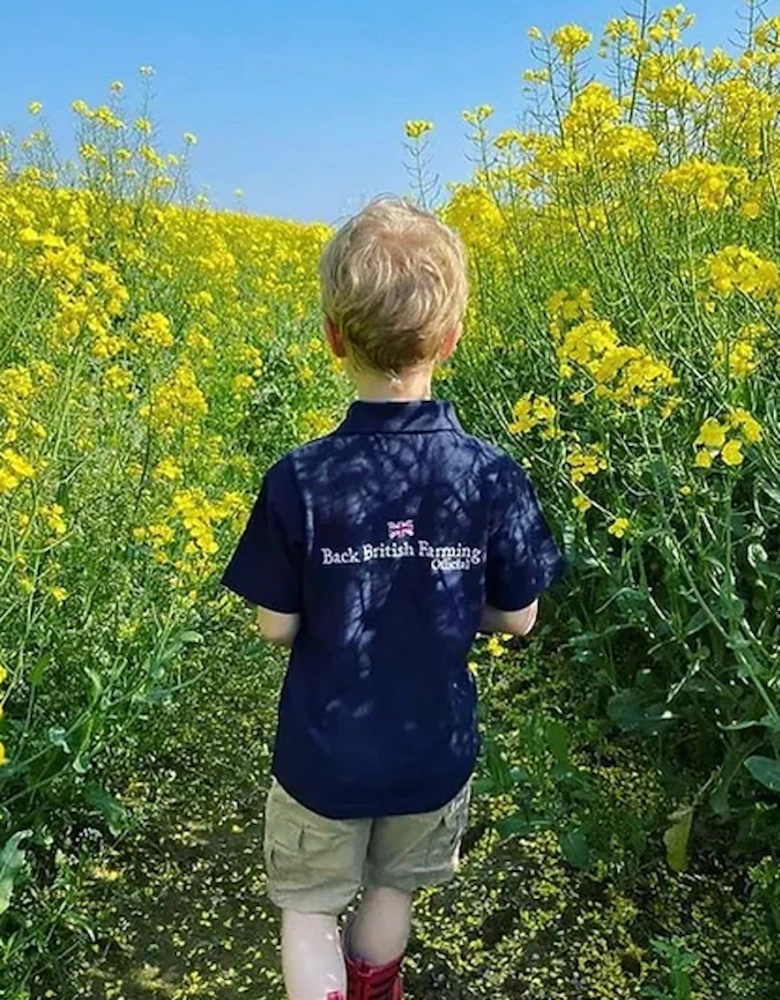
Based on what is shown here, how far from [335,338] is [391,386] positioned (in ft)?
0.32

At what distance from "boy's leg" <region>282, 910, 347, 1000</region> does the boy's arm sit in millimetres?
509

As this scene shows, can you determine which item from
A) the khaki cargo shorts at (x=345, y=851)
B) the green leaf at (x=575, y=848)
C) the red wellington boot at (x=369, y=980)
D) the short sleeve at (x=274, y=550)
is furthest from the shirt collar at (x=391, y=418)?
the green leaf at (x=575, y=848)

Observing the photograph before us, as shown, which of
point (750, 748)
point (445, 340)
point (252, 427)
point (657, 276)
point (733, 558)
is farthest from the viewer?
point (252, 427)

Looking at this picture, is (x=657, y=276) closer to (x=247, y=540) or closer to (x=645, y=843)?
(x=645, y=843)

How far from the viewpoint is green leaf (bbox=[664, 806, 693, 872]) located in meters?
2.04

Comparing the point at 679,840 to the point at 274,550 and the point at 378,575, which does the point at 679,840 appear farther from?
the point at 274,550

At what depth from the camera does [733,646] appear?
159 centimetres

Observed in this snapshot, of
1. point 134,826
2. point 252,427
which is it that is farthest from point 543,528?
point 252,427

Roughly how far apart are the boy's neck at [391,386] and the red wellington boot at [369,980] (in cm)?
89

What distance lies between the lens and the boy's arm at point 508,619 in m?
1.58

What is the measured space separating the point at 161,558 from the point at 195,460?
3.37 feet

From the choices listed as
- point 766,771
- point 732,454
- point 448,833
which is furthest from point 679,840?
point 732,454

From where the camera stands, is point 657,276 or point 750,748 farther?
point 657,276

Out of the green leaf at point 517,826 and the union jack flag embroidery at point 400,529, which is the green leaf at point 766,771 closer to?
the green leaf at point 517,826
